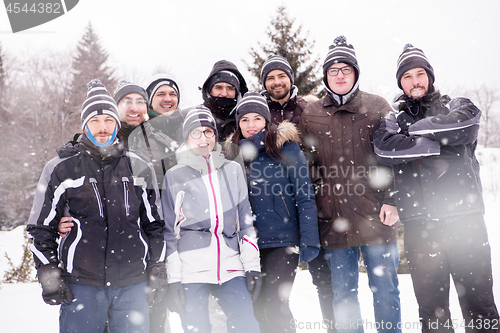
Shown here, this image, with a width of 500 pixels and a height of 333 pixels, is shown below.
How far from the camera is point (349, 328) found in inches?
120

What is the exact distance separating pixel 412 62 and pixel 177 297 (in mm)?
2880

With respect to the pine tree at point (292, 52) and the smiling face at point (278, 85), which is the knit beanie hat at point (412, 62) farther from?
the pine tree at point (292, 52)

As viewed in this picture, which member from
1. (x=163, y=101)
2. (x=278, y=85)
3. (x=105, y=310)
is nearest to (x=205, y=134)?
(x=163, y=101)

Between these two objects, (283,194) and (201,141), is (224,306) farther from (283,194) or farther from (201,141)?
(201,141)

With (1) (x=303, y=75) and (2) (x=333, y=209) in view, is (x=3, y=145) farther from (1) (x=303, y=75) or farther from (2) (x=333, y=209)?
(2) (x=333, y=209)

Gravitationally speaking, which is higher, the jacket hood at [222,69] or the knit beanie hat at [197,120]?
the jacket hood at [222,69]

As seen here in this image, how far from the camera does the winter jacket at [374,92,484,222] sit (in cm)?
276

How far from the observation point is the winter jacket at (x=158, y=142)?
3.44m

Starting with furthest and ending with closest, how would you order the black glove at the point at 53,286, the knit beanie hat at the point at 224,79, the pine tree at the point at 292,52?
the pine tree at the point at 292,52, the knit beanie hat at the point at 224,79, the black glove at the point at 53,286

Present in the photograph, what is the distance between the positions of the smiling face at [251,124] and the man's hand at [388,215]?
139cm

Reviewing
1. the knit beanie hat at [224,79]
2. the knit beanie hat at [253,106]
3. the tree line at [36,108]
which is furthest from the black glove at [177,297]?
the tree line at [36,108]

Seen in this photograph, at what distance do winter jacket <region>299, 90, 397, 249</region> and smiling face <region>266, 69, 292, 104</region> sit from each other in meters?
0.67

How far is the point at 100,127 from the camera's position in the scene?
2791 millimetres

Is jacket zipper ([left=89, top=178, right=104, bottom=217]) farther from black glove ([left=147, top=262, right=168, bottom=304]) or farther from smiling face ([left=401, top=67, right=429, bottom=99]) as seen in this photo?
smiling face ([left=401, top=67, right=429, bottom=99])
